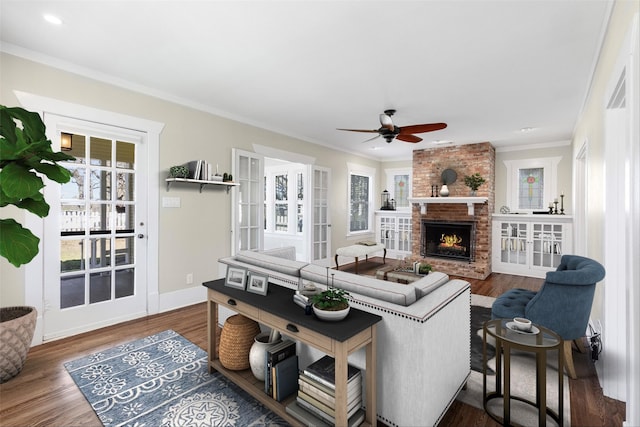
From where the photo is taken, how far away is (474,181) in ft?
19.0

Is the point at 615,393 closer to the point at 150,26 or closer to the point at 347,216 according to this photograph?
the point at 150,26

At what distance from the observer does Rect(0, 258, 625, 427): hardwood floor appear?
1840mm

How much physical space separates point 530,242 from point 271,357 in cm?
559

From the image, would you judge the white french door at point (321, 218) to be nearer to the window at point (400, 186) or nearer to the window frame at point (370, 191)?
the window frame at point (370, 191)

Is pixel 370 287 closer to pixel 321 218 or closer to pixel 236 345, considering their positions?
pixel 236 345

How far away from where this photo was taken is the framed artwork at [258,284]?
81.6 inches

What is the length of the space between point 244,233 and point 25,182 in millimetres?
2849

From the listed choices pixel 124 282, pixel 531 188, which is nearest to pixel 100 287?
pixel 124 282

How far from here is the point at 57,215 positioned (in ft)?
9.34

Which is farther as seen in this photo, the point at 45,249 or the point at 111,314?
the point at 111,314

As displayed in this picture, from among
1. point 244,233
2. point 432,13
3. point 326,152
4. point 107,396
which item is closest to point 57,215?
point 107,396

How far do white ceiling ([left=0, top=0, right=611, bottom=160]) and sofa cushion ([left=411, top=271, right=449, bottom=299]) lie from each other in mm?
1778

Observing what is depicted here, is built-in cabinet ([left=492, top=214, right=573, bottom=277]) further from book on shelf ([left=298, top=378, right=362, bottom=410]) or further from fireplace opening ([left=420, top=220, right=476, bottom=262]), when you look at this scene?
book on shelf ([left=298, top=378, right=362, bottom=410])

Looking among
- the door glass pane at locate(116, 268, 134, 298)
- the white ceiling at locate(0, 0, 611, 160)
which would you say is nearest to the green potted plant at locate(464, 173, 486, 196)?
the white ceiling at locate(0, 0, 611, 160)
